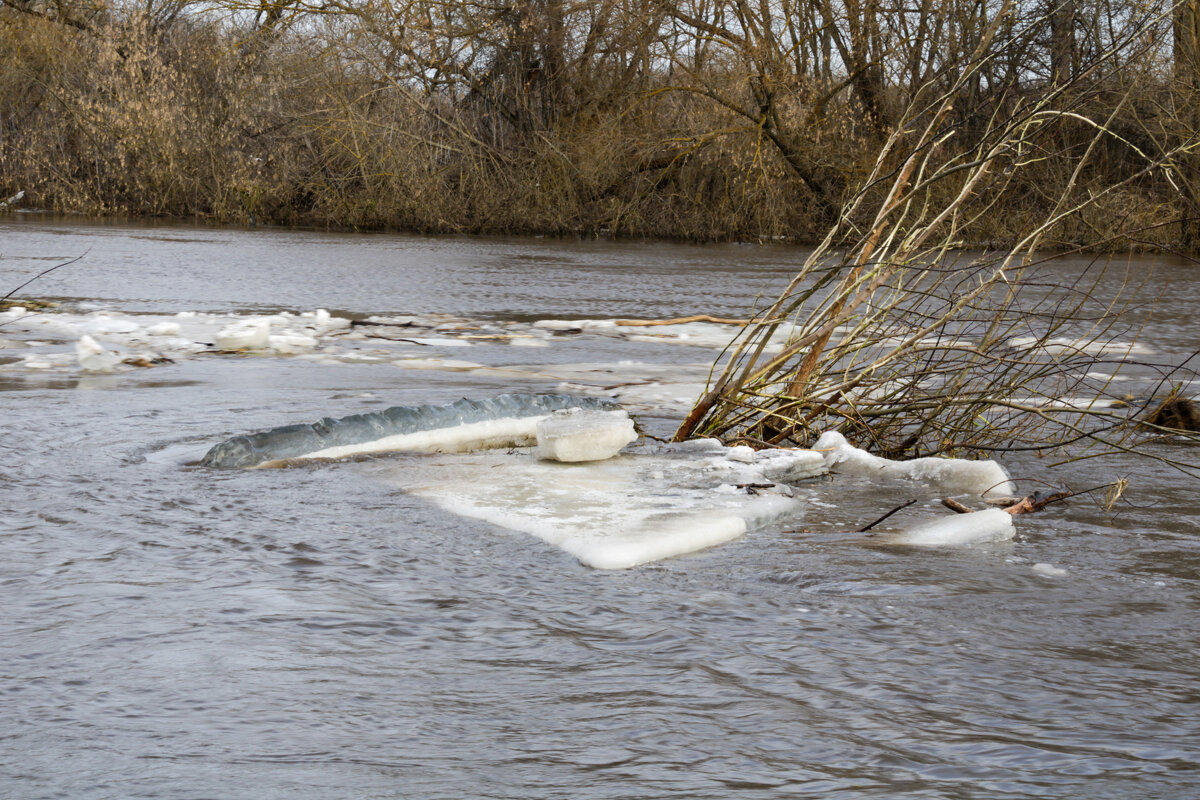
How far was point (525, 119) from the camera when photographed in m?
21.1

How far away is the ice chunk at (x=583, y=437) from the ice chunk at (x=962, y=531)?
1016 mm

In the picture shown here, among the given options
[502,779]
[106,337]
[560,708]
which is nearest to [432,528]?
[560,708]

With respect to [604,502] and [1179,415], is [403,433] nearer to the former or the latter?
[604,502]

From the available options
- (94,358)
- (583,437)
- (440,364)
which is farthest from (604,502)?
(94,358)

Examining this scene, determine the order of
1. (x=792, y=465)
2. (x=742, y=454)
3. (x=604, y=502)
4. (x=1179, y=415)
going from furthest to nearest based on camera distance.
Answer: (x=1179, y=415) → (x=742, y=454) → (x=792, y=465) → (x=604, y=502)

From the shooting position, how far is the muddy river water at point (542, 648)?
1.83 m

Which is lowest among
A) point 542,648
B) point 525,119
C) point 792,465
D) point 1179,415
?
point 542,648

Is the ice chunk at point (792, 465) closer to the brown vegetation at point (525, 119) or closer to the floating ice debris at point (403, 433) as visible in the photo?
the floating ice debris at point (403, 433)

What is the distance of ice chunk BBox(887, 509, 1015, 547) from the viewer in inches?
123

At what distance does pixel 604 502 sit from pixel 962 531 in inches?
34.4

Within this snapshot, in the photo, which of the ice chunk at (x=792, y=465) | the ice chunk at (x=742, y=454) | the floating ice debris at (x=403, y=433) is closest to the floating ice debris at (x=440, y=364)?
the floating ice debris at (x=403, y=433)

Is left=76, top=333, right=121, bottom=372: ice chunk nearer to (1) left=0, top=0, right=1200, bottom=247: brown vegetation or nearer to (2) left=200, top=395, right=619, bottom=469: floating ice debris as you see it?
(2) left=200, top=395, right=619, bottom=469: floating ice debris

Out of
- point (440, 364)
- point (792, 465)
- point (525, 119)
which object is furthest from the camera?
point (525, 119)

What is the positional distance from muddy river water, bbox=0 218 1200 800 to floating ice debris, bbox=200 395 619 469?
113 millimetres
